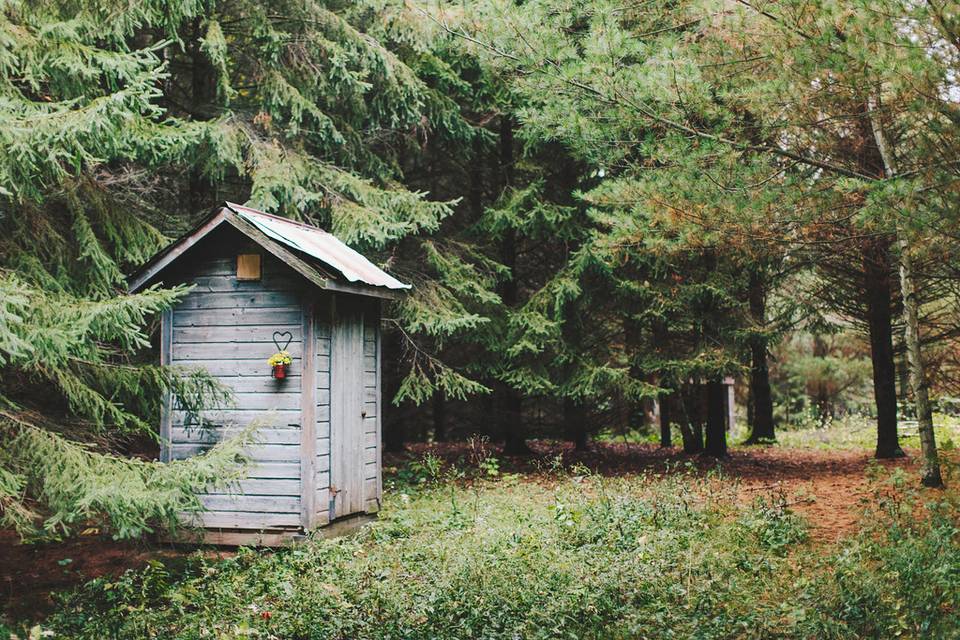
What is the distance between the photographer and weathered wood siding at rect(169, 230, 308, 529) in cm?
805

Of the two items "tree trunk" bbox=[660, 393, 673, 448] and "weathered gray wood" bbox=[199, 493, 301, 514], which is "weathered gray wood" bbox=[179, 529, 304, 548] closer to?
"weathered gray wood" bbox=[199, 493, 301, 514]

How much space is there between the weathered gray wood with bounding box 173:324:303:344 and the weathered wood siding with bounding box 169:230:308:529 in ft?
0.03

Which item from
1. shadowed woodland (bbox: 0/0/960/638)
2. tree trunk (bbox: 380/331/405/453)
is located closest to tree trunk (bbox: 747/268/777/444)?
shadowed woodland (bbox: 0/0/960/638)

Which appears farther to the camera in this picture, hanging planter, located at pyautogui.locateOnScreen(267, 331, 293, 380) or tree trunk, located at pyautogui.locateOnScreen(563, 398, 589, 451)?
tree trunk, located at pyautogui.locateOnScreen(563, 398, 589, 451)

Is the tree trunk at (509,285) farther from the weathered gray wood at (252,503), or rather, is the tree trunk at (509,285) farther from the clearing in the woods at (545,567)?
the weathered gray wood at (252,503)

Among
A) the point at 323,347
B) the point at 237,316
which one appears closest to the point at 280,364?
the point at 323,347

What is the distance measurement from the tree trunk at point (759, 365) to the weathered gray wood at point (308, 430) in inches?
307

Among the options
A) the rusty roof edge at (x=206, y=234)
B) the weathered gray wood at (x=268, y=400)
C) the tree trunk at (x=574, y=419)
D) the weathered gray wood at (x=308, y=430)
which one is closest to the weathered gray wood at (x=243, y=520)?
the weathered gray wood at (x=308, y=430)

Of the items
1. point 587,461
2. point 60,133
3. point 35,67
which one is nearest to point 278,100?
point 35,67

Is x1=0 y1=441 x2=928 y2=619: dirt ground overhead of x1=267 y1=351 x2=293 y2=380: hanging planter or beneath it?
beneath

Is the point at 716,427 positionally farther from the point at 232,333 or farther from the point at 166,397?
the point at 166,397

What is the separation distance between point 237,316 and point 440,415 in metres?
9.75

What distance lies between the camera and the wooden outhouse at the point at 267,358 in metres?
8.03

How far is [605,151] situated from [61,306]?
16.5 feet
